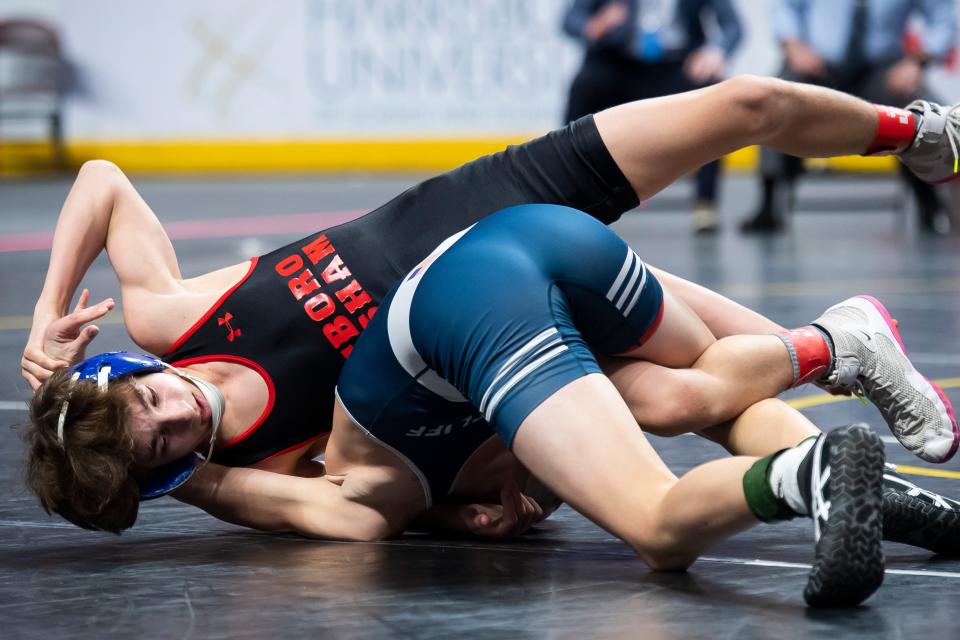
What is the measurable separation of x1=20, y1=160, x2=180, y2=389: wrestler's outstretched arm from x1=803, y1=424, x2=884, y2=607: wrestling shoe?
145 centimetres

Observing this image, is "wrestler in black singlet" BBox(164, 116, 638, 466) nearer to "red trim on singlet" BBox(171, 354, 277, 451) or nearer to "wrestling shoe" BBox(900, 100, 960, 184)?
"red trim on singlet" BBox(171, 354, 277, 451)

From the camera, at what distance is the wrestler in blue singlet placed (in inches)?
95.8

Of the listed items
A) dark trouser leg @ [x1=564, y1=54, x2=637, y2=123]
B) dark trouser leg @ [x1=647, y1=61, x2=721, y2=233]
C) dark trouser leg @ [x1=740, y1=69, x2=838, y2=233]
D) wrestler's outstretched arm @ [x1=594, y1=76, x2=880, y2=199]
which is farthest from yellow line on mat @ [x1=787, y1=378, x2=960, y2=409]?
dark trouser leg @ [x1=564, y1=54, x2=637, y2=123]

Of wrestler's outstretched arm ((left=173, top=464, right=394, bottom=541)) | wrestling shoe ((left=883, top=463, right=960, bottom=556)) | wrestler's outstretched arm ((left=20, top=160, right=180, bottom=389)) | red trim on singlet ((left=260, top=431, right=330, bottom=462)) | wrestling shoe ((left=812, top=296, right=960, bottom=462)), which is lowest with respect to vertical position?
wrestler's outstretched arm ((left=173, top=464, right=394, bottom=541))

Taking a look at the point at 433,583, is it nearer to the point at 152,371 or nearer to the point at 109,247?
the point at 152,371

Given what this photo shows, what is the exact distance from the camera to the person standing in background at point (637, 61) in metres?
8.62

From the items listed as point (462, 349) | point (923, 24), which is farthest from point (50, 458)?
point (923, 24)

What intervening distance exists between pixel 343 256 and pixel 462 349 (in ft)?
2.19

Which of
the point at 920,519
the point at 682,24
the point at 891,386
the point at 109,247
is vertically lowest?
the point at 920,519

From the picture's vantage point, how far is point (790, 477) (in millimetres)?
2148

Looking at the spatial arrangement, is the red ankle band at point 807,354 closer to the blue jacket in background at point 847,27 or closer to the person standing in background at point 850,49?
the person standing in background at point 850,49

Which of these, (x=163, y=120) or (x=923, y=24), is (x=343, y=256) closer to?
(x=923, y=24)

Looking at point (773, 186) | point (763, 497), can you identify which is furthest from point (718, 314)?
point (773, 186)

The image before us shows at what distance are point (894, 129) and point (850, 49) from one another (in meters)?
6.03
